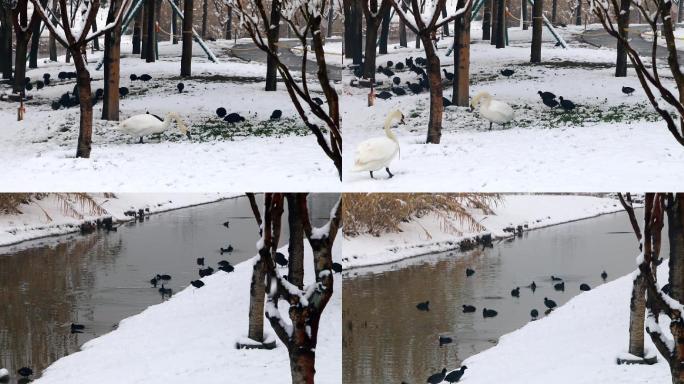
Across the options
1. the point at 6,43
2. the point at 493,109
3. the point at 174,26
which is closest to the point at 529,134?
the point at 493,109

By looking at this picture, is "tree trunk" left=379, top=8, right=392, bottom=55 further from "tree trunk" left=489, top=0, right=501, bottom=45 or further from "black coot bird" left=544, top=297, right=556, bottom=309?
"black coot bird" left=544, top=297, right=556, bottom=309

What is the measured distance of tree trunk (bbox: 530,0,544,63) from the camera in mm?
6883

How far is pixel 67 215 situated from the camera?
709 cm

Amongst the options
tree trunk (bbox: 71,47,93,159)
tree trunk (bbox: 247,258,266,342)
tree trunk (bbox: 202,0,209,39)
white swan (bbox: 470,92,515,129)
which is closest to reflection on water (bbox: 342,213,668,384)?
tree trunk (bbox: 247,258,266,342)

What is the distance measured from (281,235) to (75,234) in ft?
Result: 4.15

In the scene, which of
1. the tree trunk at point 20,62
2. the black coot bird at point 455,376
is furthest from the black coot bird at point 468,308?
the tree trunk at point 20,62

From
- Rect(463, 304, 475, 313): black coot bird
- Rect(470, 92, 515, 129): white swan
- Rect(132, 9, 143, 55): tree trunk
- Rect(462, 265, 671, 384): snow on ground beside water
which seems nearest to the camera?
Rect(462, 265, 671, 384): snow on ground beside water

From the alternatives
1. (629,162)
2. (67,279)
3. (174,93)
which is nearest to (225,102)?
(174,93)

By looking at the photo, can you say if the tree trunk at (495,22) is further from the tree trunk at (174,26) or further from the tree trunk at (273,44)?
the tree trunk at (174,26)

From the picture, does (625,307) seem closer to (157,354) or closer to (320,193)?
(320,193)

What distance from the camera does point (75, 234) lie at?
7125 millimetres

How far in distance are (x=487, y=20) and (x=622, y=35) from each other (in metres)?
0.78

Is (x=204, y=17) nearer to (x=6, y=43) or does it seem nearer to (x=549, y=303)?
(x=6, y=43)

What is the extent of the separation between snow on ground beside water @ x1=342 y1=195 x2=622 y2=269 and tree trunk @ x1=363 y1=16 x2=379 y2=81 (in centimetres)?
93
